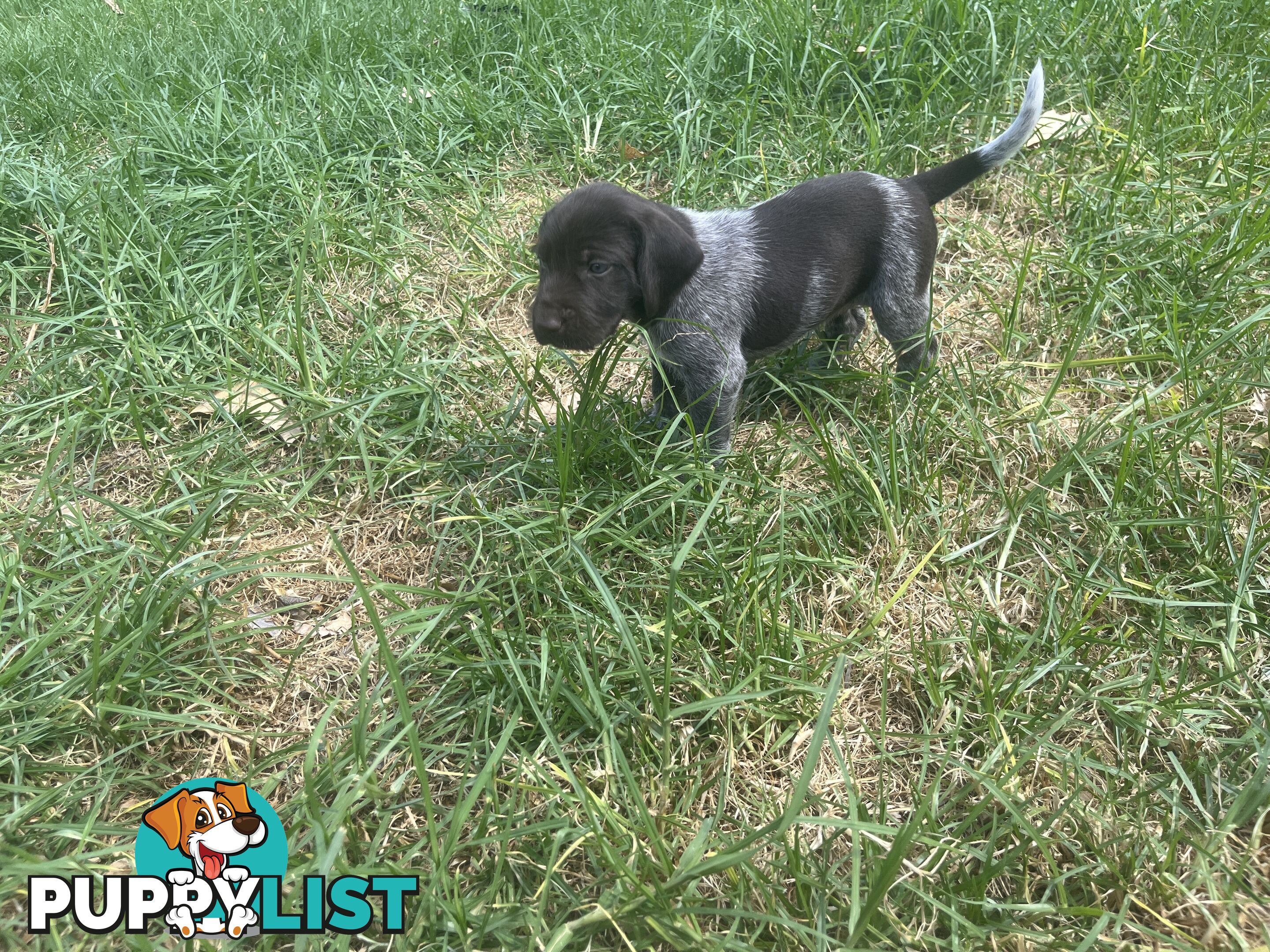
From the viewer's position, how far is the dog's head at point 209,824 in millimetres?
2160

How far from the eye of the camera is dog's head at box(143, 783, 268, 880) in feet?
7.09

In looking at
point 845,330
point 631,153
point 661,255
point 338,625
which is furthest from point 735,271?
point 338,625

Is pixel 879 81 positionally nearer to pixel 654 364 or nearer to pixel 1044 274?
pixel 1044 274

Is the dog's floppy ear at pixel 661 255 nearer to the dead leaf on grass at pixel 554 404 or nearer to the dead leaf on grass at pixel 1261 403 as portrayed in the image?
the dead leaf on grass at pixel 554 404

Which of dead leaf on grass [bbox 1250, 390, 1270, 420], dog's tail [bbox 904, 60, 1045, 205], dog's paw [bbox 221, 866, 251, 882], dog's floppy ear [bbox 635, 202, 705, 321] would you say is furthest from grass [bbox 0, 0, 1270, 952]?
dog's tail [bbox 904, 60, 1045, 205]

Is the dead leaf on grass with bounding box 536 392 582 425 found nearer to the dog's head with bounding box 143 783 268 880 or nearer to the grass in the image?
the grass

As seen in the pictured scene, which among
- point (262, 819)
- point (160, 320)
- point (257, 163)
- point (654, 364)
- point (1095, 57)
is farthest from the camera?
point (1095, 57)

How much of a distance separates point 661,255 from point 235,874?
7.62 feet

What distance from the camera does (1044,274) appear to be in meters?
4.04

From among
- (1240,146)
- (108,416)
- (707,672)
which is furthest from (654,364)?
(1240,146)

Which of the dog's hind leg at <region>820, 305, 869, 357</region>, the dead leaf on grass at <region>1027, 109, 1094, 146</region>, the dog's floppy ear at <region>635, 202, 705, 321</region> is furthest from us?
the dead leaf on grass at <region>1027, 109, 1094, 146</region>

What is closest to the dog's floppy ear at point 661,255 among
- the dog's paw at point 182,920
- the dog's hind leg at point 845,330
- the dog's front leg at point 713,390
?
the dog's front leg at point 713,390

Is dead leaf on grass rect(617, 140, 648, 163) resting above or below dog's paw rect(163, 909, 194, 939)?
above

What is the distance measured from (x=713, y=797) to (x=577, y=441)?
1.36 meters
